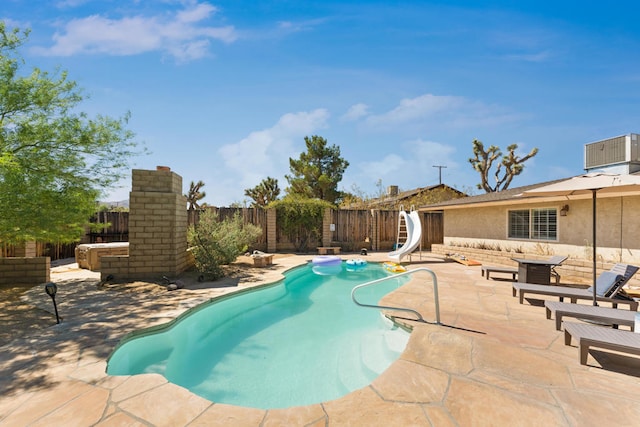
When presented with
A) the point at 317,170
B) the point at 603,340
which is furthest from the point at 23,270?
the point at 317,170

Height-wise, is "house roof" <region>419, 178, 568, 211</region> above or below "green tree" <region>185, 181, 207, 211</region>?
below

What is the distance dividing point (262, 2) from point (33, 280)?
9376 mm

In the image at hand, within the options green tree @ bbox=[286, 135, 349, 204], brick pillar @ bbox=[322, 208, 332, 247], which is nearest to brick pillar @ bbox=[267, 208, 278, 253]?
brick pillar @ bbox=[322, 208, 332, 247]

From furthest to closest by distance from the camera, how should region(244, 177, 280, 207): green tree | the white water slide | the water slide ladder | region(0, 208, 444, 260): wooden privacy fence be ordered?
region(244, 177, 280, 207): green tree, region(0, 208, 444, 260): wooden privacy fence, the water slide ladder, the white water slide

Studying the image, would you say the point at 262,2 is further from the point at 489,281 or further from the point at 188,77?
the point at 489,281

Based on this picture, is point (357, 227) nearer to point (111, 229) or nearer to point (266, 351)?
point (266, 351)

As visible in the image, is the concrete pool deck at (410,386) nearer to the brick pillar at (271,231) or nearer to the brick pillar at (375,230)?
the brick pillar at (271,231)

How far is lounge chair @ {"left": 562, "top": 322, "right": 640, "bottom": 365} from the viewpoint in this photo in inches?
110

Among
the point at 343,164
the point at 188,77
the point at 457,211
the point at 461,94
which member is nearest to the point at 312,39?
the point at 188,77

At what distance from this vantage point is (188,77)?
9.01m

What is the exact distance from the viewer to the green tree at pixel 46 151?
5484 mm

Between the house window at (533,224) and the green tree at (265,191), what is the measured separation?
2281 centimetres

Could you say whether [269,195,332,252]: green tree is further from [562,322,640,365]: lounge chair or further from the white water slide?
[562,322,640,365]: lounge chair

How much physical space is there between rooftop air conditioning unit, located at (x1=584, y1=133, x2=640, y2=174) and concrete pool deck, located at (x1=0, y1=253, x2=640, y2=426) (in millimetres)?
16668
